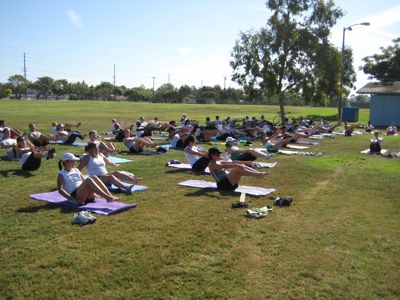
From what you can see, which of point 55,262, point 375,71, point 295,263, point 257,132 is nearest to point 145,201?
point 55,262

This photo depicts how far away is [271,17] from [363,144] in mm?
17464

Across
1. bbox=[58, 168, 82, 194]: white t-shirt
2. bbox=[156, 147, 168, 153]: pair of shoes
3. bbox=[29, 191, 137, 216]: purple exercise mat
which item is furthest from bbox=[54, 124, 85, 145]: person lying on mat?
bbox=[58, 168, 82, 194]: white t-shirt

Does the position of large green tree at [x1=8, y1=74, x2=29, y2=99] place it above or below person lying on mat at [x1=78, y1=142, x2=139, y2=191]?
above

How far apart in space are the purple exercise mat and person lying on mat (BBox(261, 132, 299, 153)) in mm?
9635

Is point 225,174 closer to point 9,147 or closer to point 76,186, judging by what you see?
point 76,186

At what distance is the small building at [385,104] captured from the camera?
36.1 metres

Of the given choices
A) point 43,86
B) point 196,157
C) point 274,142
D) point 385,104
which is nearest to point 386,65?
point 385,104

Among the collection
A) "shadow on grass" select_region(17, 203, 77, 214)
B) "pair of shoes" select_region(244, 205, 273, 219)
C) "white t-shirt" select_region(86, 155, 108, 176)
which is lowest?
"shadow on grass" select_region(17, 203, 77, 214)

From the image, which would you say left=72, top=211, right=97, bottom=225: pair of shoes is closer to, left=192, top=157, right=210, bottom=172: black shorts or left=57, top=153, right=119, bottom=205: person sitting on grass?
left=57, top=153, right=119, bottom=205: person sitting on grass

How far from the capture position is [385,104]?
36.6m

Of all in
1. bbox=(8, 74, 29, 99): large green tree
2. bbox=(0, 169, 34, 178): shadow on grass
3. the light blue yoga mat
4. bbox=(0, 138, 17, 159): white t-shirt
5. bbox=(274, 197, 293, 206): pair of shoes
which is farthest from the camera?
bbox=(8, 74, 29, 99): large green tree

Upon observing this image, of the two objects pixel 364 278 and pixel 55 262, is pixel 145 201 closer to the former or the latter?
pixel 55 262

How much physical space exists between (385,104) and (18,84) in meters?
90.9

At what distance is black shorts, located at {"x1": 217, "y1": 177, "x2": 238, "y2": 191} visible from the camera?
9356 millimetres
